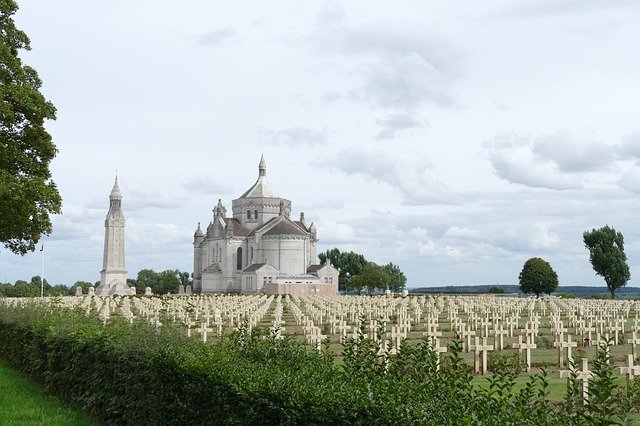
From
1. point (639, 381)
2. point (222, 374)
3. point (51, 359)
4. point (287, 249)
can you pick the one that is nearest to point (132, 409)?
point (222, 374)

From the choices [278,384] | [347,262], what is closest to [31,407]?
[278,384]

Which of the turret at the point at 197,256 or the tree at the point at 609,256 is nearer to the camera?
the tree at the point at 609,256

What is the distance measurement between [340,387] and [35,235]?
58.7 feet

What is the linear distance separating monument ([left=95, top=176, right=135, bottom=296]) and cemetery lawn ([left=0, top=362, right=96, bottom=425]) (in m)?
101

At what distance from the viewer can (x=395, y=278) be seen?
128 meters

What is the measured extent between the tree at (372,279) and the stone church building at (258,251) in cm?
754

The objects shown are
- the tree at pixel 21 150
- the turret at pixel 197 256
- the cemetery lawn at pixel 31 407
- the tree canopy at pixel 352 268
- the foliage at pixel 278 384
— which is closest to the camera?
the foliage at pixel 278 384

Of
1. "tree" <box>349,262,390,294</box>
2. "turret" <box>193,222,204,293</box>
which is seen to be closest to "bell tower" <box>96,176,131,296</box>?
"turret" <box>193,222,204,293</box>

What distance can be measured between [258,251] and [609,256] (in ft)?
155

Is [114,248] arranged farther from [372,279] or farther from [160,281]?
[372,279]

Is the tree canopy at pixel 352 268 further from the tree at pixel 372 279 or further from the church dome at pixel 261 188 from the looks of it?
the church dome at pixel 261 188

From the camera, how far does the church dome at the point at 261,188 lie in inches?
4643

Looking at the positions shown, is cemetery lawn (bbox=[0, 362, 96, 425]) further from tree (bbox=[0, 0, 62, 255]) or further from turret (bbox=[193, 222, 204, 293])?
turret (bbox=[193, 222, 204, 293])

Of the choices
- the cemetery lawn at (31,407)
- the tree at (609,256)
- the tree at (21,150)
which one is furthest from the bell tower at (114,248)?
the cemetery lawn at (31,407)
